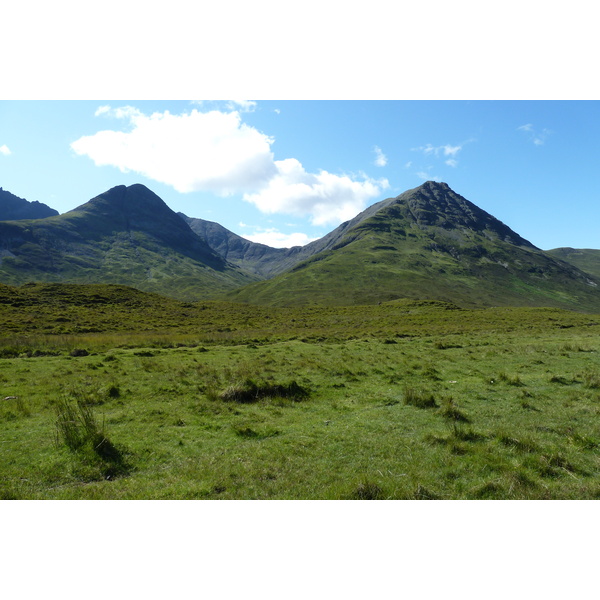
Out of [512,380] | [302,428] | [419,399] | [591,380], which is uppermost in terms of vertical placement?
[591,380]

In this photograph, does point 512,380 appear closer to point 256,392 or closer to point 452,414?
point 452,414

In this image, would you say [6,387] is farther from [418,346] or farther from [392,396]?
[418,346]

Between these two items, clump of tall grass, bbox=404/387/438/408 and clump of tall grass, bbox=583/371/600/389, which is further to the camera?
clump of tall grass, bbox=583/371/600/389

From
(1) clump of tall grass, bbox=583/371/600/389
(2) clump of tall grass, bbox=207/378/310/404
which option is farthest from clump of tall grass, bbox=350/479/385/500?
(1) clump of tall grass, bbox=583/371/600/389

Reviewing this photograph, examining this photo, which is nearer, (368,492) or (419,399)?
(368,492)

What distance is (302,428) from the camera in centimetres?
1181

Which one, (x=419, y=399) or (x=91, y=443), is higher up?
(x=419, y=399)

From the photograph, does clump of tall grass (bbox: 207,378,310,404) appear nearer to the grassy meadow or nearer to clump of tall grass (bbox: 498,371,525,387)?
the grassy meadow

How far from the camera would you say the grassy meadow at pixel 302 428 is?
25.5ft

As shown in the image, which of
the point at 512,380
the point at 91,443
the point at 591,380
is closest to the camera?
the point at 91,443

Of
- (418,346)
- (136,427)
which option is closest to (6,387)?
(136,427)

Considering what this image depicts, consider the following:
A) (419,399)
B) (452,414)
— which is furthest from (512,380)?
(452,414)

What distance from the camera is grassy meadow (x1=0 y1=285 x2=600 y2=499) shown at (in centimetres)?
776

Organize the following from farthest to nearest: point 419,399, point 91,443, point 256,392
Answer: point 256,392, point 419,399, point 91,443
